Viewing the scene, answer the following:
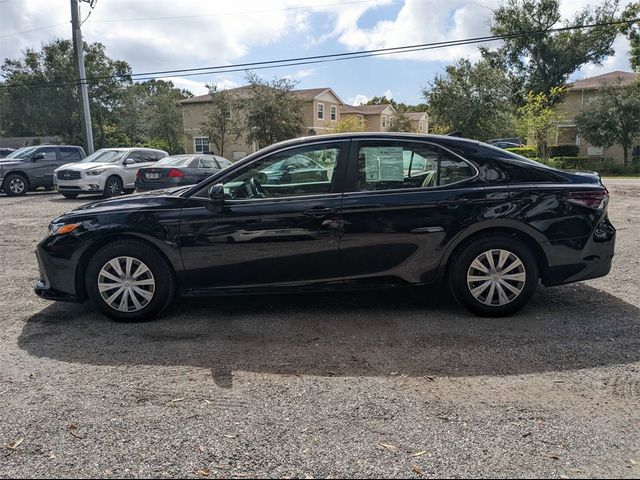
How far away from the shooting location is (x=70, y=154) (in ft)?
61.1

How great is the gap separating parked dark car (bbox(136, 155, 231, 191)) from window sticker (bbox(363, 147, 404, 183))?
9319mm

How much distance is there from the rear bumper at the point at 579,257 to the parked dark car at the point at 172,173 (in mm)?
10188

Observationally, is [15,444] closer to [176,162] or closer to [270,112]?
[176,162]

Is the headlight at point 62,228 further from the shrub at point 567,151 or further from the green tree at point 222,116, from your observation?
the shrub at point 567,151

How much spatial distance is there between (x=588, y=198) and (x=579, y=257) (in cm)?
54

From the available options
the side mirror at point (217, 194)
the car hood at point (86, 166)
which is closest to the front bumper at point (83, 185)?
the car hood at point (86, 166)

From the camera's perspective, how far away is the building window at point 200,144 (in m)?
44.4

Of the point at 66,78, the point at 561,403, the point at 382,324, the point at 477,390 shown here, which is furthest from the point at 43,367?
the point at 66,78

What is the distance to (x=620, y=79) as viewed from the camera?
32531 mm

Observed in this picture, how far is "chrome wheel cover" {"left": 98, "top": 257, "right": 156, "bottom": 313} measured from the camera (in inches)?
178

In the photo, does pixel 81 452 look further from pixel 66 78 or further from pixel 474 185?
pixel 66 78

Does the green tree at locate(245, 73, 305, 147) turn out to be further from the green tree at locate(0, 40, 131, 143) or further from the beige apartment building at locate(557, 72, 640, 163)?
the beige apartment building at locate(557, 72, 640, 163)

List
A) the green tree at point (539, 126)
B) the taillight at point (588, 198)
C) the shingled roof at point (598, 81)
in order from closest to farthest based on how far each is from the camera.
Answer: the taillight at point (588, 198) → the green tree at point (539, 126) → the shingled roof at point (598, 81)

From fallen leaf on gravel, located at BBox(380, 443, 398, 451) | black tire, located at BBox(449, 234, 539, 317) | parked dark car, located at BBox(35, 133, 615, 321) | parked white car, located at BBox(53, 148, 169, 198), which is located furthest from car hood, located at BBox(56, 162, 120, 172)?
fallen leaf on gravel, located at BBox(380, 443, 398, 451)
